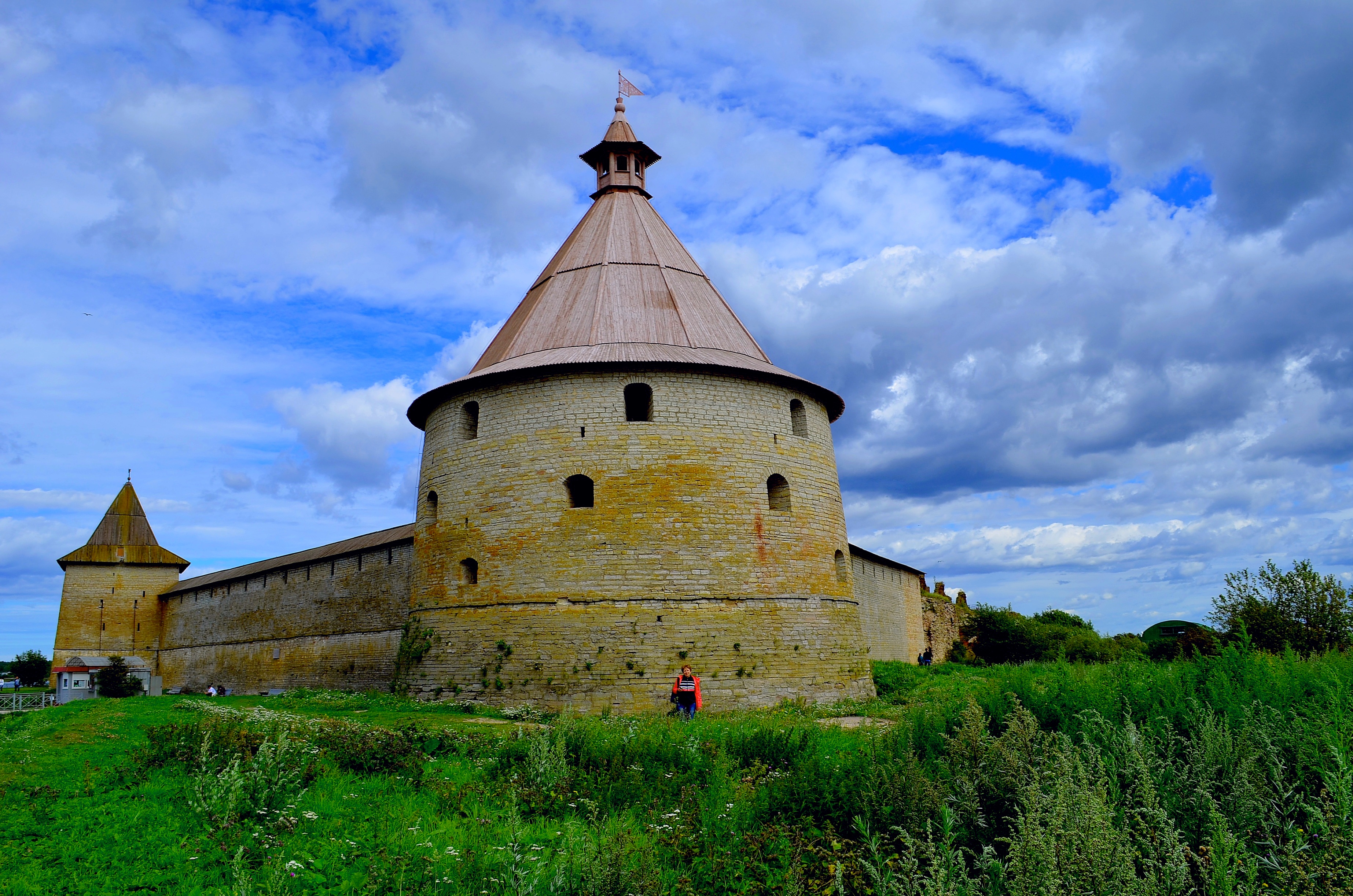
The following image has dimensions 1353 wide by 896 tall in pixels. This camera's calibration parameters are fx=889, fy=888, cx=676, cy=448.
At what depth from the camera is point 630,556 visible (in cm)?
1398

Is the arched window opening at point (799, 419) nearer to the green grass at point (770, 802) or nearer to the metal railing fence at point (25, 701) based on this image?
the green grass at point (770, 802)

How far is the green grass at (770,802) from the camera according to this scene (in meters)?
4.33

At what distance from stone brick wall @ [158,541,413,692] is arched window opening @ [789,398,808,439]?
8.55m

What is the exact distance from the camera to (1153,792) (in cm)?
455

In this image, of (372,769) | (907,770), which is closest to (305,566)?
(372,769)

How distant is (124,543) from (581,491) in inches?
1202

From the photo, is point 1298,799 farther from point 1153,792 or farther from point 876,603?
point 876,603

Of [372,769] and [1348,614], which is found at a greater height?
[1348,614]

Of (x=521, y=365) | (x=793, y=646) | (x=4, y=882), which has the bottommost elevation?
(x=4, y=882)

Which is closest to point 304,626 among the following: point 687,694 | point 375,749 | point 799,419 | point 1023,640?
point 687,694

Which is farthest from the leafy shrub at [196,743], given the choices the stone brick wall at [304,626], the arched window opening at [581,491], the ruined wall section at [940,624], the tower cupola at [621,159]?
the ruined wall section at [940,624]

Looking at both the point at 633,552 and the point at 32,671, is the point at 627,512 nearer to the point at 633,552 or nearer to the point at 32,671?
the point at 633,552

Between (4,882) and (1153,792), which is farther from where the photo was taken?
(4,882)

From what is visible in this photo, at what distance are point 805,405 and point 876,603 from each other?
10825mm
